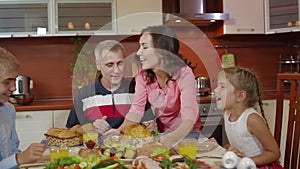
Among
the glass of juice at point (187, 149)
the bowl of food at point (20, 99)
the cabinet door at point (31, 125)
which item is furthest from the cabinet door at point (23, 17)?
the glass of juice at point (187, 149)

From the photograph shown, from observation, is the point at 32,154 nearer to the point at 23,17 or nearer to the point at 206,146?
the point at 206,146

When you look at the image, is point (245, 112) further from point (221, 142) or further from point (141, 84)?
point (221, 142)

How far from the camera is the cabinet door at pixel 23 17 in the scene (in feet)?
9.77

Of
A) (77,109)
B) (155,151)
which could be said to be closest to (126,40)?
(77,109)

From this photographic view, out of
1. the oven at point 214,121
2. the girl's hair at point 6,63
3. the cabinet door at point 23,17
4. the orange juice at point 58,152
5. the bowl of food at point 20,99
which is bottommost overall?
the oven at point 214,121

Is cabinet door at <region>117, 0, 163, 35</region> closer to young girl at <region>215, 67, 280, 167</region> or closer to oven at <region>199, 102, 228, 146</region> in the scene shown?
oven at <region>199, 102, 228, 146</region>

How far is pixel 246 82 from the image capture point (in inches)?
65.7

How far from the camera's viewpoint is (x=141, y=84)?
194cm

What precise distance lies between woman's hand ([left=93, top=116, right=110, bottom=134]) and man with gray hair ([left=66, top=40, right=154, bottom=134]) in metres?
0.03

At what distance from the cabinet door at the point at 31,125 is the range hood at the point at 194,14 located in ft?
4.12

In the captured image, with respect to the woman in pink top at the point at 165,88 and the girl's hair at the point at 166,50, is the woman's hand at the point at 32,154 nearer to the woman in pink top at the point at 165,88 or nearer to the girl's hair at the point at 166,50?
the woman in pink top at the point at 165,88

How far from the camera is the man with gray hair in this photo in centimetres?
193

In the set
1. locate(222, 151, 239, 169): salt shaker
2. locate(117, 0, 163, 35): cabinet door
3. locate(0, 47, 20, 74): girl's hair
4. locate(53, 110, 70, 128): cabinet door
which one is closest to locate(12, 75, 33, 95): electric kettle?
locate(53, 110, 70, 128): cabinet door

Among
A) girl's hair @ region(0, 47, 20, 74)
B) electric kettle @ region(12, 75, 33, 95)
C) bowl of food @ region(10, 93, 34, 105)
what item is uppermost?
girl's hair @ region(0, 47, 20, 74)
